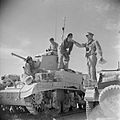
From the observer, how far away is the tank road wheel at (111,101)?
13.4 feet

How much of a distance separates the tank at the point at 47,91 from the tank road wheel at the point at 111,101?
2.72 meters

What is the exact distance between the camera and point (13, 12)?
498cm

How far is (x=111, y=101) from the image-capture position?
4.21 metres

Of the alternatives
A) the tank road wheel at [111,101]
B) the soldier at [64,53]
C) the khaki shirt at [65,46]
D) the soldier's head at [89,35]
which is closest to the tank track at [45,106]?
the soldier at [64,53]

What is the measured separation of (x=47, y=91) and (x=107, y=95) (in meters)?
3.49

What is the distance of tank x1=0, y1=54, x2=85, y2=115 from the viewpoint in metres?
6.96

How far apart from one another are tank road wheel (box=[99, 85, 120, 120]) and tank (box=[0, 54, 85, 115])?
2717 millimetres

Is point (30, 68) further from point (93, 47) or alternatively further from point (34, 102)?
point (93, 47)

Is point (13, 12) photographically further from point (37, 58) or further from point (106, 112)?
point (37, 58)

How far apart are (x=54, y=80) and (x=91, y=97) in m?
2.78

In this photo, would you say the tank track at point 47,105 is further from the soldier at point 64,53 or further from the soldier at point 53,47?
the soldier at point 53,47

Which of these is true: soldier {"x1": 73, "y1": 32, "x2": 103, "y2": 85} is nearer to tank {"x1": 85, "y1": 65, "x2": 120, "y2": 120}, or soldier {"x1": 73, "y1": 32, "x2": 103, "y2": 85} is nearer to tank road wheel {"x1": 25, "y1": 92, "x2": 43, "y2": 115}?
tank {"x1": 85, "y1": 65, "x2": 120, "y2": 120}

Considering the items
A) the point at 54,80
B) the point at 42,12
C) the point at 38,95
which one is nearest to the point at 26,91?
the point at 38,95

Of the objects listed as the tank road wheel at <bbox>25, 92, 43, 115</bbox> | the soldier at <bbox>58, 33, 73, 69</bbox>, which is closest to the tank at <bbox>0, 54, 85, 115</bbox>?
the tank road wheel at <bbox>25, 92, 43, 115</bbox>
